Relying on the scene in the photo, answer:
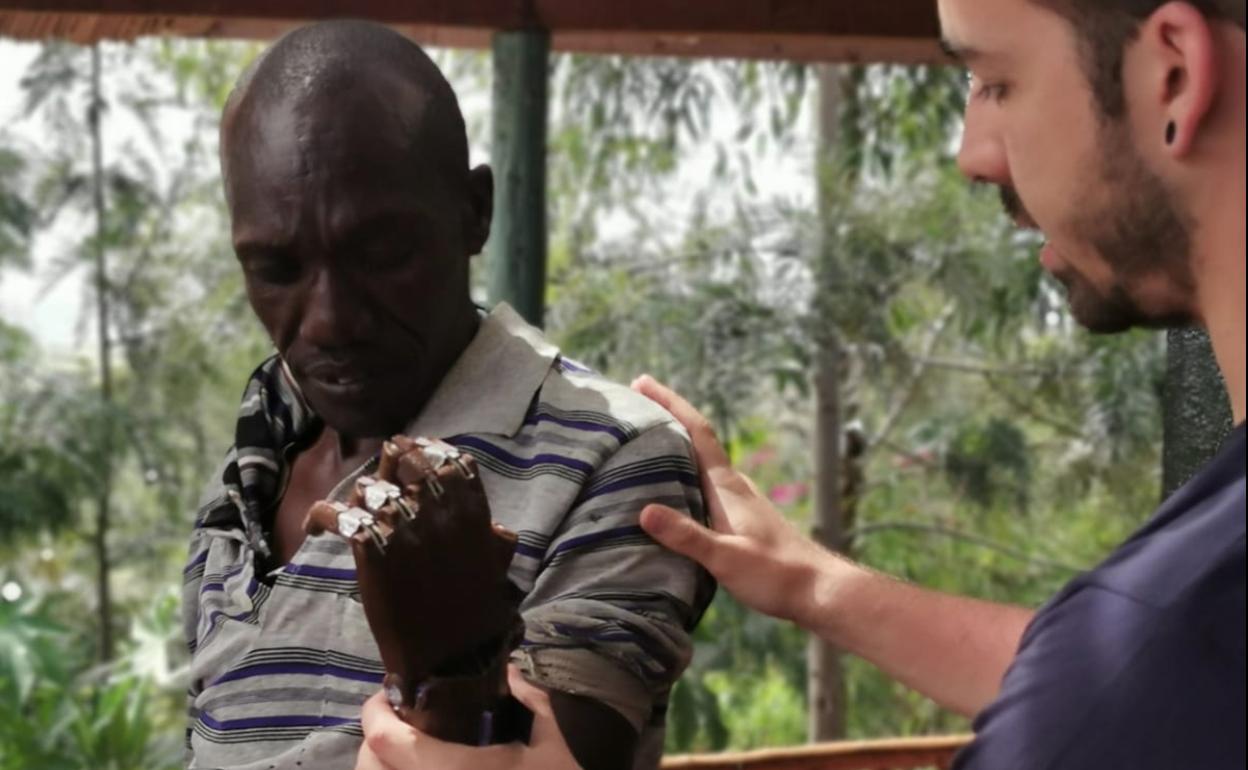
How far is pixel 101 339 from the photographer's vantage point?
4.26 meters

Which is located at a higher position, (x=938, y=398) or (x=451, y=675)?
(x=451, y=675)

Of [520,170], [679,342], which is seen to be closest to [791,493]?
[679,342]

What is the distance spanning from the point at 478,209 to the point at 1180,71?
66 centimetres

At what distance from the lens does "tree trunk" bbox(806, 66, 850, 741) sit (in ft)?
12.0

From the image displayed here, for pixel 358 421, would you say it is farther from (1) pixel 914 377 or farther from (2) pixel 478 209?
(1) pixel 914 377

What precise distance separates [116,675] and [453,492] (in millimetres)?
3305

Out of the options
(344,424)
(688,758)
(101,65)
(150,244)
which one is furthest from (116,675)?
(344,424)

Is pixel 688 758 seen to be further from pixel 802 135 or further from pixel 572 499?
pixel 802 135

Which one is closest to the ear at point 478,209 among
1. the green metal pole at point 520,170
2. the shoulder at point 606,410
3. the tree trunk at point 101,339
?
the shoulder at point 606,410

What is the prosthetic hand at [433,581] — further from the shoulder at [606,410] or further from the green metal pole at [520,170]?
the green metal pole at [520,170]

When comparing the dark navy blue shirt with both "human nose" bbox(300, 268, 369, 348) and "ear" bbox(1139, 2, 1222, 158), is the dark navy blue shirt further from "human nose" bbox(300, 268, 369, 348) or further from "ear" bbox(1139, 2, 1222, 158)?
"human nose" bbox(300, 268, 369, 348)

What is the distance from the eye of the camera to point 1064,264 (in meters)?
1.07

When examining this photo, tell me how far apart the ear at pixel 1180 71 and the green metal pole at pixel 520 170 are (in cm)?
140

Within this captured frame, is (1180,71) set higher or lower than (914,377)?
higher
